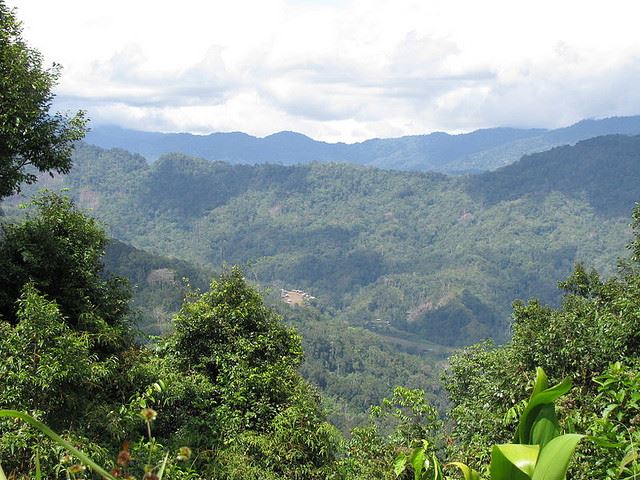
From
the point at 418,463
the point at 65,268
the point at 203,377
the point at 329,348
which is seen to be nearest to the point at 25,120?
the point at 65,268

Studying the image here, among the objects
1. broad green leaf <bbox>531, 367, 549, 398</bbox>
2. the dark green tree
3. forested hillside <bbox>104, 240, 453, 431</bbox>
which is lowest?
forested hillside <bbox>104, 240, 453, 431</bbox>

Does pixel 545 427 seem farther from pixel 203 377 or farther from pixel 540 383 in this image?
pixel 203 377

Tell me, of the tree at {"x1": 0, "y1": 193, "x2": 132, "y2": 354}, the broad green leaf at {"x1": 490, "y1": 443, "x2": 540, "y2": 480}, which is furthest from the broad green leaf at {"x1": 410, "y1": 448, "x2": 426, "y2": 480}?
the tree at {"x1": 0, "y1": 193, "x2": 132, "y2": 354}

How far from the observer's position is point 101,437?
654 cm

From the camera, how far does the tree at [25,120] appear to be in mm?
7461

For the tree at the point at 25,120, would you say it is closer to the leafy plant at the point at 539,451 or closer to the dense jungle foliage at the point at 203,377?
the dense jungle foliage at the point at 203,377

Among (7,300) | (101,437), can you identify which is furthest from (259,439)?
(7,300)

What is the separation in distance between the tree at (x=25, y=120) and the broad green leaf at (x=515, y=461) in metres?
7.62

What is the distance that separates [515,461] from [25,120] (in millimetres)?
8077

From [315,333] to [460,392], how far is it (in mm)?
103888

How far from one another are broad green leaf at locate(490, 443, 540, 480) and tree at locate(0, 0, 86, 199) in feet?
25.0

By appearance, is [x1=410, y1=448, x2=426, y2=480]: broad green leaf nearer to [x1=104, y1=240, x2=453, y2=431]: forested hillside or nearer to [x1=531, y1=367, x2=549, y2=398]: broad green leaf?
[x1=531, y1=367, x2=549, y2=398]: broad green leaf

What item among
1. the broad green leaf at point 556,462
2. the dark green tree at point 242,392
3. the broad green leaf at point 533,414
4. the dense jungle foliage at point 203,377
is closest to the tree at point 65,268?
the dense jungle foliage at point 203,377

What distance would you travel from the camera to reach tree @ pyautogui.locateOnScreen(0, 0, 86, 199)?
7.46 m
